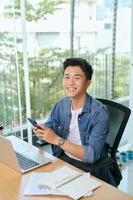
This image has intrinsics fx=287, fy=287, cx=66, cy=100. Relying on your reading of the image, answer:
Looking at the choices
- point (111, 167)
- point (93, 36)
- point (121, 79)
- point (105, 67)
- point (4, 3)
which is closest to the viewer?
point (111, 167)

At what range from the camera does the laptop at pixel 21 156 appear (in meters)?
1.29

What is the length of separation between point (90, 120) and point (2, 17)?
1.47 meters

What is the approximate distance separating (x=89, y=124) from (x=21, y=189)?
0.61 meters

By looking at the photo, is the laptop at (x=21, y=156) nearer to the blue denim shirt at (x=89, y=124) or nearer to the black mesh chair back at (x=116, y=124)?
the blue denim shirt at (x=89, y=124)

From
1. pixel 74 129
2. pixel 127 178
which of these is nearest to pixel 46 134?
pixel 74 129

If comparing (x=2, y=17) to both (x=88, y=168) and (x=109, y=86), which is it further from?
(x=109, y=86)

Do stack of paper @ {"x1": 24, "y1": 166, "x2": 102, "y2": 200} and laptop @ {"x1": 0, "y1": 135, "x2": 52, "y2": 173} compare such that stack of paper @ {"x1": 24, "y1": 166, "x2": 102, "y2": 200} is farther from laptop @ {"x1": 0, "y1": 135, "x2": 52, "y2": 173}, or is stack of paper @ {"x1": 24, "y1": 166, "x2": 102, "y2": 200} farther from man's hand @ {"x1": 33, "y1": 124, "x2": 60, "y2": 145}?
man's hand @ {"x1": 33, "y1": 124, "x2": 60, "y2": 145}

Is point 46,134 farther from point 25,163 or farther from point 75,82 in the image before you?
point 75,82

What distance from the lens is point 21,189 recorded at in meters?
1.20

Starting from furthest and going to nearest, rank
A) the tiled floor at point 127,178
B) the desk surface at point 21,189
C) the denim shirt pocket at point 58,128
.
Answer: the tiled floor at point 127,178 → the denim shirt pocket at point 58,128 → the desk surface at point 21,189

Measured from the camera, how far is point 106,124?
162cm

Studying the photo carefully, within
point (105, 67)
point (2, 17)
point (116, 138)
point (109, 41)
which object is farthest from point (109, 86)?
point (116, 138)

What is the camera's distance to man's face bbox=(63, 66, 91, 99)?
1.67 m

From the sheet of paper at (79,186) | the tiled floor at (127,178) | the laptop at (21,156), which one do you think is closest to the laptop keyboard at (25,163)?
the laptop at (21,156)
